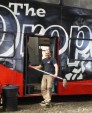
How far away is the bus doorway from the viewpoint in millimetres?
12688

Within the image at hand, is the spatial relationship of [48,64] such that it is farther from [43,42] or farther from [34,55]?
[43,42]

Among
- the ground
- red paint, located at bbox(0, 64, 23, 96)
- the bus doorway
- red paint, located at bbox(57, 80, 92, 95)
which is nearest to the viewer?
the ground

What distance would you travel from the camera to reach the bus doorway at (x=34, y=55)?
1269 cm

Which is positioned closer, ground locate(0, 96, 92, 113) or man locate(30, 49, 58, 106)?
ground locate(0, 96, 92, 113)

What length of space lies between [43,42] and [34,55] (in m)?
0.51

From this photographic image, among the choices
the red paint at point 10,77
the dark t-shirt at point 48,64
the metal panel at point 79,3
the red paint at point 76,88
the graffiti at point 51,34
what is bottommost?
the red paint at point 76,88

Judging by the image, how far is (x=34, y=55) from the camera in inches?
513

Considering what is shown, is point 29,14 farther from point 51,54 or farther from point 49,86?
point 49,86

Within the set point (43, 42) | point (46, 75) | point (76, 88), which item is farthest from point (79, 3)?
point (76, 88)

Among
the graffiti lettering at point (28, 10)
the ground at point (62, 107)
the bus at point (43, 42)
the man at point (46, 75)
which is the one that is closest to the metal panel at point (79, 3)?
the bus at point (43, 42)

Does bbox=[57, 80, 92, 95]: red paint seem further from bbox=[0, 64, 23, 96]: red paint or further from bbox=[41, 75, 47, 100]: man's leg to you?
bbox=[0, 64, 23, 96]: red paint

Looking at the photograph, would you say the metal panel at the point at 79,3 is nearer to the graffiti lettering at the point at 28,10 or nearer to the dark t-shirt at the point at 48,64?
the graffiti lettering at the point at 28,10

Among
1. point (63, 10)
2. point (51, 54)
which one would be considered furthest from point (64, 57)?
point (63, 10)

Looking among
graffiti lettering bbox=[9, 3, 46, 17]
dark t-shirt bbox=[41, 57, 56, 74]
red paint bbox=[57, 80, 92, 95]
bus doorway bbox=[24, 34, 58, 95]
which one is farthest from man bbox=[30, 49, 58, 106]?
graffiti lettering bbox=[9, 3, 46, 17]
